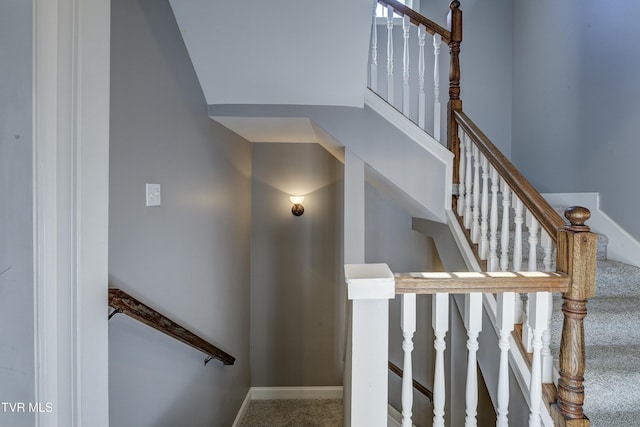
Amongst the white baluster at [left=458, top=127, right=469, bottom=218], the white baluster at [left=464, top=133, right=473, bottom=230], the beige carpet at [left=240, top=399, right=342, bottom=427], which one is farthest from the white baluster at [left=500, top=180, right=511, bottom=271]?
the beige carpet at [left=240, top=399, right=342, bottom=427]

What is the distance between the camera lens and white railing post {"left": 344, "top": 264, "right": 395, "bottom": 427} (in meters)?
1.05

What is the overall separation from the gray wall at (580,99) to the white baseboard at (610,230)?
0.04 metres

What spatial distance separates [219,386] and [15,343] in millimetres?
1825

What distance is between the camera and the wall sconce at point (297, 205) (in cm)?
343

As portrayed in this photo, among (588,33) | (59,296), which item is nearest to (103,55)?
(59,296)

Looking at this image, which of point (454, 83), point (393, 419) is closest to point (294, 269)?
point (393, 419)

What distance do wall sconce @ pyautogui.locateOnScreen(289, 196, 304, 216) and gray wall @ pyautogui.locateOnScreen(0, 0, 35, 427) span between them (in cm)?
261

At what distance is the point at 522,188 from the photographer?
4.82 feet

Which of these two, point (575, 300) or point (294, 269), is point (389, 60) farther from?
point (294, 269)

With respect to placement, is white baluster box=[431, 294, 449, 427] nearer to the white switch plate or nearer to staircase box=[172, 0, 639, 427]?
staircase box=[172, 0, 639, 427]

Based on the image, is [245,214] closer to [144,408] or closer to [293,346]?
[293,346]

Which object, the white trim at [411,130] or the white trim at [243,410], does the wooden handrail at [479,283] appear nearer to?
the white trim at [411,130]

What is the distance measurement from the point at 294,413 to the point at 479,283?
290cm

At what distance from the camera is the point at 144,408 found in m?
1.40
